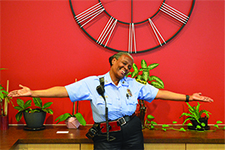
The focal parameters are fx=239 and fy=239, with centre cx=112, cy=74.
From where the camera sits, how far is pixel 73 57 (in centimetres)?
267

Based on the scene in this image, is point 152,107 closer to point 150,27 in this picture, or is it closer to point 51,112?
point 150,27

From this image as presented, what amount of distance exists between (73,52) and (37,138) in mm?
1014

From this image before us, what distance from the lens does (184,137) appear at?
2.15 meters

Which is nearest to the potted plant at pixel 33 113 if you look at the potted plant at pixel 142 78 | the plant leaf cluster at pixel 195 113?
the potted plant at pixel 142 78

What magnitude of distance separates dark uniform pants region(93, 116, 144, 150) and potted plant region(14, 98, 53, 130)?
779 millimetres

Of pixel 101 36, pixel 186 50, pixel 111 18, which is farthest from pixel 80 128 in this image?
pixel 186 50

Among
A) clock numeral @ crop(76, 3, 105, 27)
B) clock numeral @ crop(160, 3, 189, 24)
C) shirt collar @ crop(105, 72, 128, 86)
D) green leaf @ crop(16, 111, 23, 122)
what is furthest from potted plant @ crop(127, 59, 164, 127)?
green leaf @ crop(16, 111, 23, 122)

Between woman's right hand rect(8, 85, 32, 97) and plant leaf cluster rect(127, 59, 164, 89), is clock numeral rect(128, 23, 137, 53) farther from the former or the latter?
woman's right hand rect(8, 85, 32, 97)

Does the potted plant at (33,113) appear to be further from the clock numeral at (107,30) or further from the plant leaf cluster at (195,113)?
the plant leaf cluster at (195,113)

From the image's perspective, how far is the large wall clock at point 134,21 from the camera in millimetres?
2670

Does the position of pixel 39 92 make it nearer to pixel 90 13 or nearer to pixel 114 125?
pixel 114 125

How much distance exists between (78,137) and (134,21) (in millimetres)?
1392

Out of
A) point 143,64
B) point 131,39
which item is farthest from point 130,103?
point 131,39

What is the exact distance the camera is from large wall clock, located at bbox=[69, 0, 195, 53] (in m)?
2.67
